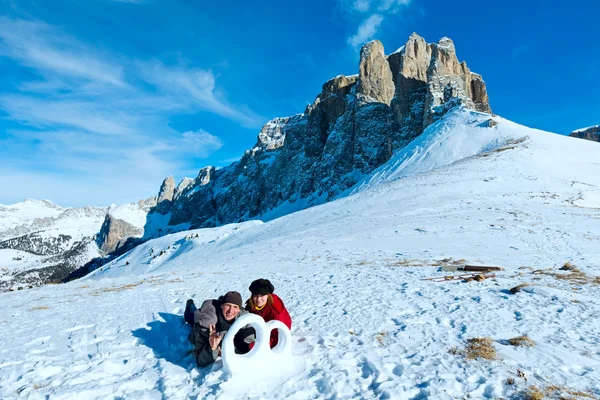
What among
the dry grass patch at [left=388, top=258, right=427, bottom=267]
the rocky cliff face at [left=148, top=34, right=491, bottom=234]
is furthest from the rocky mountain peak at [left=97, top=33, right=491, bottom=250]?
the dry grass patch at [left=388, top=258, right=427, bottom=267]

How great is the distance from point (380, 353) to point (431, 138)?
181 ft

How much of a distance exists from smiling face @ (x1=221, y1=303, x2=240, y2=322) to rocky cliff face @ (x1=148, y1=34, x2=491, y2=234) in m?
82.5

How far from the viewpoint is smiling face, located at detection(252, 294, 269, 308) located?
6028mm

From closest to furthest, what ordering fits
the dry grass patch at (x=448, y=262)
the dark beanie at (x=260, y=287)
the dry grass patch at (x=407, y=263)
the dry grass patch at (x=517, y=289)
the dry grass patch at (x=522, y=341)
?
the dry grass patch at (x=522, y=341) < the dark beanie at (x=260, y=287) < the dry grass patch at (x=517, y=289) < the dry grass patch at (x=448, y=262) < the dry grass patch at (x=407, y=263)

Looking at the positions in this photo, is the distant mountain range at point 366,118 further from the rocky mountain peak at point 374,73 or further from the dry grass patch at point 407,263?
the dry grass patch at point 407,263

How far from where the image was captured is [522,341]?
5.62 m

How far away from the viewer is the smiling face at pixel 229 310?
19.1ft

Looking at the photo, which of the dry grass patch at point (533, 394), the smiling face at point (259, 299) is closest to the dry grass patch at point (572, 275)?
the dry grass patch at point (533, 394)

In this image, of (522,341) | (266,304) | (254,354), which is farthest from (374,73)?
(254,354)

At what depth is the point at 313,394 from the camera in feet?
15.4

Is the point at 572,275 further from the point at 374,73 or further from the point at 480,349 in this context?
the point at 374,73

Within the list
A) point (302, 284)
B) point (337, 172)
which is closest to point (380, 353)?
point (302, 284)

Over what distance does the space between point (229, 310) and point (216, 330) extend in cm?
49

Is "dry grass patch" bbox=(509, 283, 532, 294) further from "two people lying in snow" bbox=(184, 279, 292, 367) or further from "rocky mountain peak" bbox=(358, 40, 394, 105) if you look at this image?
"rocky mountain peak" bbox=(358, 40, 394, 105)
